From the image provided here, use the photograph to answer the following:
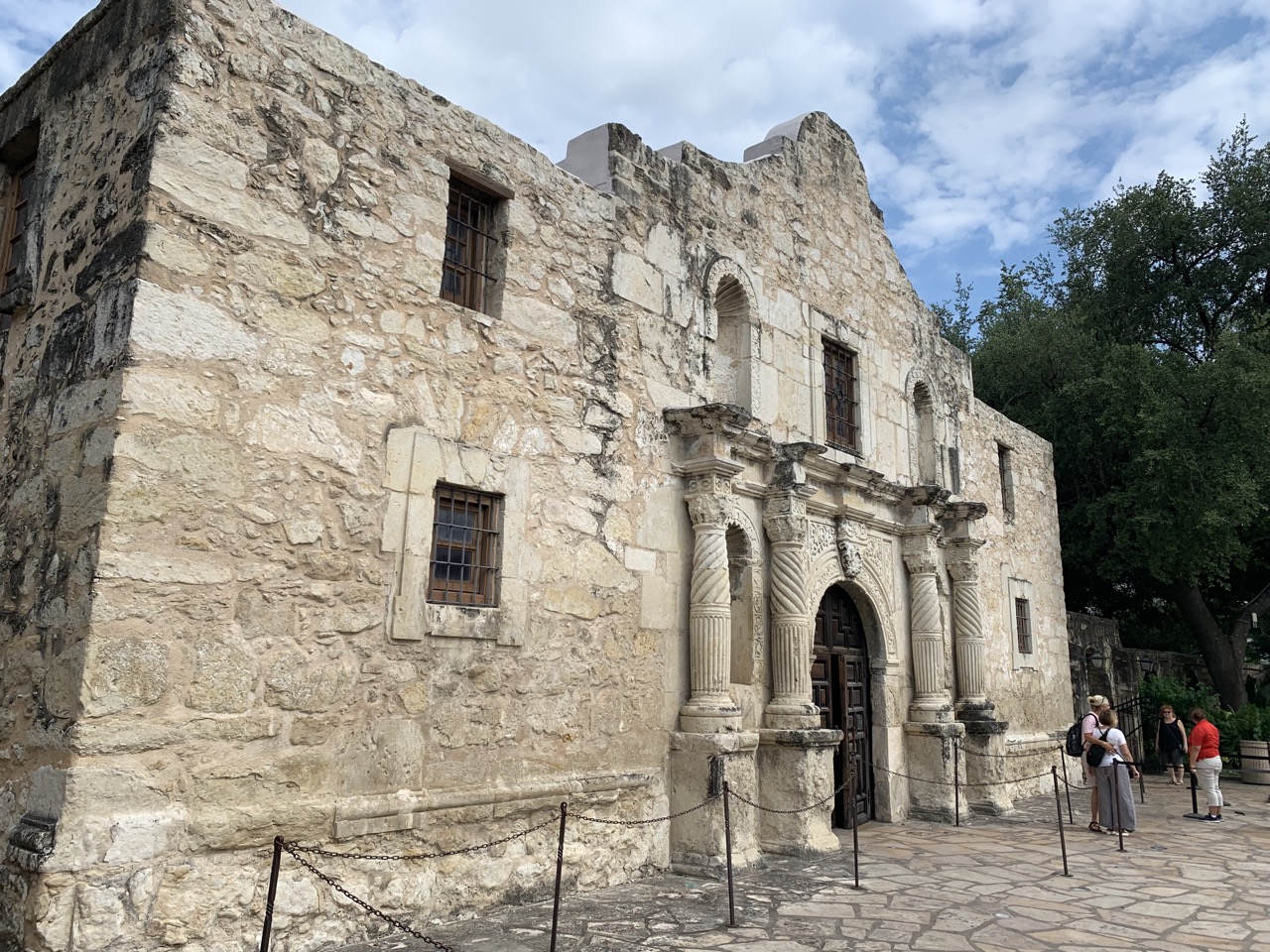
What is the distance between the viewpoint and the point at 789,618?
796 cm

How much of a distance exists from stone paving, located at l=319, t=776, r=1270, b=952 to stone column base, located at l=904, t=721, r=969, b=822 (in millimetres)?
973

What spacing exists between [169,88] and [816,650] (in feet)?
22.5

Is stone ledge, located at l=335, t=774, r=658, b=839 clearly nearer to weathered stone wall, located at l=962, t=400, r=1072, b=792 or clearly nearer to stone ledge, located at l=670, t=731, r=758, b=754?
stone ledge, located at l=670, t=731, r=758, b=754

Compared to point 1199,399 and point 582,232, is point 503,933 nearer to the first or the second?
point 582,232

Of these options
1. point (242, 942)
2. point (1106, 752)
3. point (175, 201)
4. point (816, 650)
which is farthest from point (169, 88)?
point (1106, 752)

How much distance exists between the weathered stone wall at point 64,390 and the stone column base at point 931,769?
7.65 meters

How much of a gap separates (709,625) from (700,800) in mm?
1258

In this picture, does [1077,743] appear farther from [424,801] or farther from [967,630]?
[424,801]

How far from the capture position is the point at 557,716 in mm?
6199

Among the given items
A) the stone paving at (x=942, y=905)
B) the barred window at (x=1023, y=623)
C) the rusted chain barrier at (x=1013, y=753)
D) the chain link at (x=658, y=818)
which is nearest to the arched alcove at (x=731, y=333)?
the chain link at (x=658, y=818)

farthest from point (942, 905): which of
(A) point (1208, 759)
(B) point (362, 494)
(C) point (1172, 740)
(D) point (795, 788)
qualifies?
(C) point (1172, 740)

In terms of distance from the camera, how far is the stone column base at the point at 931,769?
9.59m

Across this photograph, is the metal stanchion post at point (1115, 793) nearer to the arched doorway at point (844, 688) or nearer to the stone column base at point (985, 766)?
the stone column base at point (985, 766)

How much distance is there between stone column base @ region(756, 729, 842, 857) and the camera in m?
7.52
